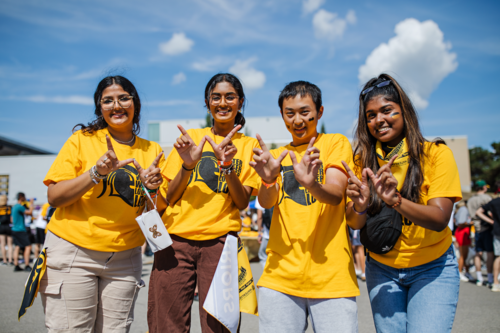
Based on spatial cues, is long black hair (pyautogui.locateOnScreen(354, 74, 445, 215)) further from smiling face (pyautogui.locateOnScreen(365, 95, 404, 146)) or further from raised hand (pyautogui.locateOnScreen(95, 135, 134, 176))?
raised hand (pyautogui.locateOnScreen(95, 135, 134, 176))

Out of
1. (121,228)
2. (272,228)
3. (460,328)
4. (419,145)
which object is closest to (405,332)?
(272,228)

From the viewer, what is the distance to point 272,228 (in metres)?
2.21

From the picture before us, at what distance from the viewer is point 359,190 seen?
6.62 feet

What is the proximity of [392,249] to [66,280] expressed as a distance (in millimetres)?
2149

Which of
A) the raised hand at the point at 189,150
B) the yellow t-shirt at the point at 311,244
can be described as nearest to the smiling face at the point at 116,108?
the raised hand at the point at 189,150

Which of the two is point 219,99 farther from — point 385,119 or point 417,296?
point 417,296

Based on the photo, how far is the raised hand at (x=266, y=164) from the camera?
6.59 ft

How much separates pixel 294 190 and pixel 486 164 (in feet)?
146

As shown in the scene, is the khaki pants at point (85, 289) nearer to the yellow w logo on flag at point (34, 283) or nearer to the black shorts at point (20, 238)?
the yellow w logo on flag at point (34, 283)

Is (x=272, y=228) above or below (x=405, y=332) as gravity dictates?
above

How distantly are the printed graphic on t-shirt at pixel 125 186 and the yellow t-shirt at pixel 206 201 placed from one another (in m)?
0.23

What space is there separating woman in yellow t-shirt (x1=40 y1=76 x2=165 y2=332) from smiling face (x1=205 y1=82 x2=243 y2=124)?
1.75ft

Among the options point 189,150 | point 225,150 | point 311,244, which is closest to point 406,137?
point 311,244

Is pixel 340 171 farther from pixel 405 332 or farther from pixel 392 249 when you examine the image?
pixel 405 332
